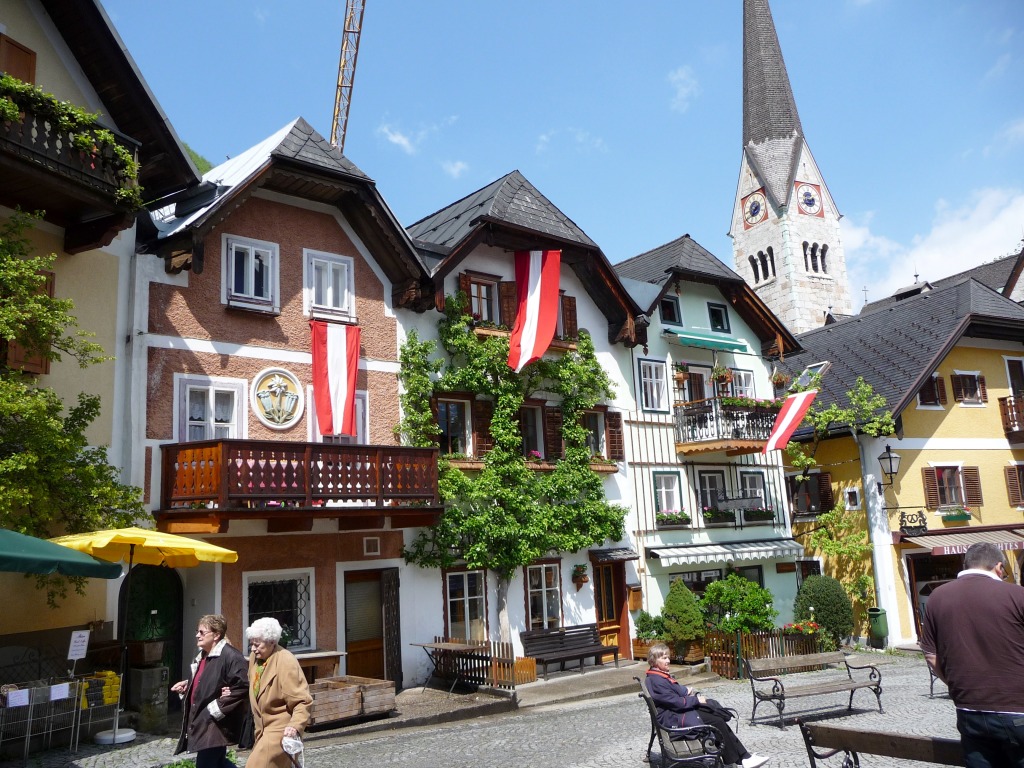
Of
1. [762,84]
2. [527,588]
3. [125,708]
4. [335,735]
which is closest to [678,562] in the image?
[527,588]

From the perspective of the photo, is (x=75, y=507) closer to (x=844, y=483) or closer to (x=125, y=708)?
(x=125, y=708)

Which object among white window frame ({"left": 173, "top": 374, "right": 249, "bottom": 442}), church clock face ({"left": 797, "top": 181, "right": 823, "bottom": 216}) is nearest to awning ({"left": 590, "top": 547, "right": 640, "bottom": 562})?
white window frame ({"left": 173, "top": 374, "right": 249, "bottom": 442})

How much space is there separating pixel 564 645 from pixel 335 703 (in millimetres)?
7210

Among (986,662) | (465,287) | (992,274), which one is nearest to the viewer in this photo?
(986,662)

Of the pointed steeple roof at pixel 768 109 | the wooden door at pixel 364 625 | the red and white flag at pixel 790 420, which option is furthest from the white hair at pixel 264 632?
the pointed steeple roof at pixel 768 109

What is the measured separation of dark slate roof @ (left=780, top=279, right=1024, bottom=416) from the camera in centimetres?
2828

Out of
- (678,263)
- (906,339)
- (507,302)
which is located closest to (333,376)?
(507,302)

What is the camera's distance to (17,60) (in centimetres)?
1485

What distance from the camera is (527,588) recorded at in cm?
2097

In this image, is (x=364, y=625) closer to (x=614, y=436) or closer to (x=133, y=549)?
(x=133, y=549)

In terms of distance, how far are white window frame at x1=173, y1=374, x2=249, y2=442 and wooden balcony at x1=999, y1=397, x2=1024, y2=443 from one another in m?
25.1

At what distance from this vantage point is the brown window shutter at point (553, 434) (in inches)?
867

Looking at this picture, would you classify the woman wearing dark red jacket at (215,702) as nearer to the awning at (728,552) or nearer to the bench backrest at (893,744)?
the bench backrest at (893,744)

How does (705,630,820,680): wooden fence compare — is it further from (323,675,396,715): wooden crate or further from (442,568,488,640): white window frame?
(323,675,396,715): wooden crate
